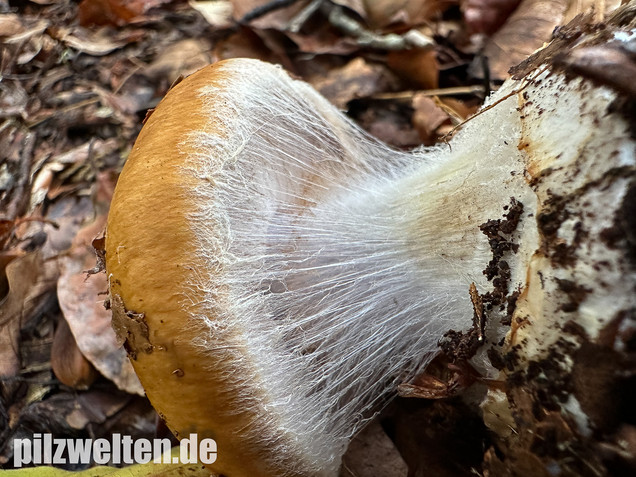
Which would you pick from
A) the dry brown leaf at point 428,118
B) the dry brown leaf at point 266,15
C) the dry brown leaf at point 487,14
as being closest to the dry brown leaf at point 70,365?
the dry brown leaf at point 428,118

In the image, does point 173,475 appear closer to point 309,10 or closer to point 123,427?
point 123,427

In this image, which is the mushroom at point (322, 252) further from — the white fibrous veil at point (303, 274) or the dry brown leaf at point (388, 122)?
the dry brown leaf at point (388, 122)

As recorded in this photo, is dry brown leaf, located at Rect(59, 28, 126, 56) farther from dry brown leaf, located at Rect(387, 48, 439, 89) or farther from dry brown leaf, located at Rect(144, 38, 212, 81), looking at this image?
dry brown leaf, located at Rect(387, 48, 439, 89)

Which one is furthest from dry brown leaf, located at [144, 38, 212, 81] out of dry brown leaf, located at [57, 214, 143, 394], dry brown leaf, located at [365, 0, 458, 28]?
dry brown leaf, located at [57, 214, 143, 394]

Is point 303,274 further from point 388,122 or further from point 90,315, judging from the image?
point 388,122

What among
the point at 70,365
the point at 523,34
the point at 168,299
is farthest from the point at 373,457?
the point at 523,34
